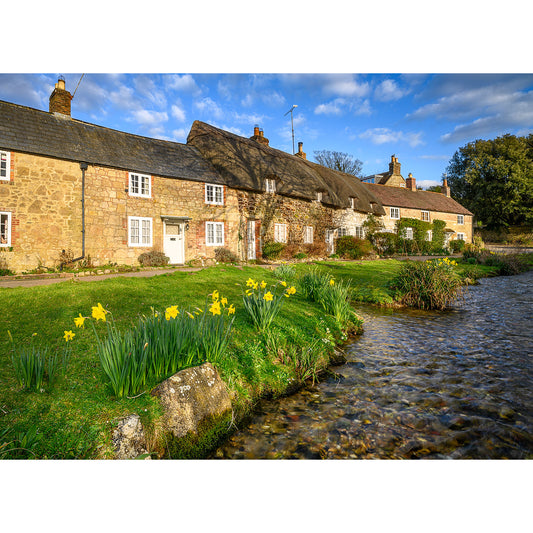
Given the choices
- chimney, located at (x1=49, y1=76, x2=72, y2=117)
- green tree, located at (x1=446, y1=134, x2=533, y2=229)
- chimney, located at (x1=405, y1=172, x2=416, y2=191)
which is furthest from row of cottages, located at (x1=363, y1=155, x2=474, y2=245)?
chimney, located at (x1=49, y1=76, x2=72, y2=117)

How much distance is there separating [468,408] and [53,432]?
393 cm

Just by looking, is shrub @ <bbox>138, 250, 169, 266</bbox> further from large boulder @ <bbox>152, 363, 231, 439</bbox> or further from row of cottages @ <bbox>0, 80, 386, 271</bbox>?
large boulder @ <bbox>152, 363, 231, 439</bbox>

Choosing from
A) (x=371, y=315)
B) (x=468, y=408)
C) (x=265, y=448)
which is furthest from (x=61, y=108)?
(x=468, y=408)

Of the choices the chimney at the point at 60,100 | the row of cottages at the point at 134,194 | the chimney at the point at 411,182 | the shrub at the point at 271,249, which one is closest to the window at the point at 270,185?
the row of cottages at the point at 134,194

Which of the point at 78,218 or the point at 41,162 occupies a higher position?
the point at 41,162

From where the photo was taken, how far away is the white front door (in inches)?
619

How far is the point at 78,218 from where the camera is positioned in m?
13.0

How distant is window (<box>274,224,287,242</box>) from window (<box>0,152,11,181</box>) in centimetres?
1276

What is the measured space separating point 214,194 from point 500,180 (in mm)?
39400

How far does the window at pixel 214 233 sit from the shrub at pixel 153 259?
268 centimetres

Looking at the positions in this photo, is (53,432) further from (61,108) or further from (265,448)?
(61,108)

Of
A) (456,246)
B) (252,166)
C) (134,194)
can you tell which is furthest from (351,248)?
(456,246)

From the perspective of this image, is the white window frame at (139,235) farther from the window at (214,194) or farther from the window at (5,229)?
the window at (5,229)

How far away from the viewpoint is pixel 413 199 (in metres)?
34.9
